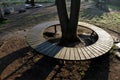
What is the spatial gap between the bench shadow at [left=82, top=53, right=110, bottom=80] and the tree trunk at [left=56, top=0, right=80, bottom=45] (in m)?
1.36

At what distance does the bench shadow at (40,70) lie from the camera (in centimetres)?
570

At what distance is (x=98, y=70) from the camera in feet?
20.4

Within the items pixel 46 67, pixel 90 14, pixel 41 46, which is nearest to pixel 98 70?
pixel 46 67

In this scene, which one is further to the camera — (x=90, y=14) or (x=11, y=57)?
(x=90, y=14)

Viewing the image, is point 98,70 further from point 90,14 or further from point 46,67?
point 90,14

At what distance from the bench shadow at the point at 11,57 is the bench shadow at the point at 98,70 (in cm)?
271

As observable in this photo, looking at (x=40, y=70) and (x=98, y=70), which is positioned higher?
(x=40, y=70)

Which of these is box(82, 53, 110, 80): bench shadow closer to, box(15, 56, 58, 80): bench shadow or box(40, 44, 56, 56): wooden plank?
box(15, 56, 58, 80): bench shadow

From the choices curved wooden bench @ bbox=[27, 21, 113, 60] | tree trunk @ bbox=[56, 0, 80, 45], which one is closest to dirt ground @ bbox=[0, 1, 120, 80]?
curved wooden bench @ bbox=[27, 21, 113, 60]

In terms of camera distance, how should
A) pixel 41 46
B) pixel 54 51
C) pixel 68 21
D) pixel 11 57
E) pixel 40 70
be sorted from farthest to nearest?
pixel 68 21, pixel 11 57, pixel 41 46, pixel 40 70, pixel 54 51

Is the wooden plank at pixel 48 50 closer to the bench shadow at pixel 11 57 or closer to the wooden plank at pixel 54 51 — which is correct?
the wooden plank at pixel 54 51

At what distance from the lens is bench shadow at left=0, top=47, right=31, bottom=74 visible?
6254mm

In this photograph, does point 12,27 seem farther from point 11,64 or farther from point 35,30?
point 11,64

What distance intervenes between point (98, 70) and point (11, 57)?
3375mm
